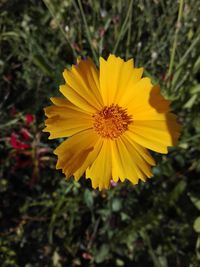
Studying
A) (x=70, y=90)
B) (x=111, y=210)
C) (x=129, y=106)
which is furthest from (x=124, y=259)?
(x=70, y=90)

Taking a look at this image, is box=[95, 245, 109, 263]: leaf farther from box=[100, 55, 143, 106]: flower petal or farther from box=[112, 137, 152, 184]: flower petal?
box=[100, 55, 143, 106]: flower petal

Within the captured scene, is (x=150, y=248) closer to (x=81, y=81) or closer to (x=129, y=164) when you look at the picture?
(x=129, y=164)

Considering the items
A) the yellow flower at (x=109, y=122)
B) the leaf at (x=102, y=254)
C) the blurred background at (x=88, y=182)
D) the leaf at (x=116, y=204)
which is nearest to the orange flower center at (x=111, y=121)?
the yellow flower at (x=109, y=122)

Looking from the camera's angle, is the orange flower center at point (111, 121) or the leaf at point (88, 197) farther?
the leaf at point (88, 197)

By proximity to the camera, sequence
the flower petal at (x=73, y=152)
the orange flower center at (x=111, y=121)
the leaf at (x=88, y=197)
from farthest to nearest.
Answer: the leaf at (x=88, y=197) < the orange flower center at (x=111, y=121) < the flower petal at (x=73, y=152)

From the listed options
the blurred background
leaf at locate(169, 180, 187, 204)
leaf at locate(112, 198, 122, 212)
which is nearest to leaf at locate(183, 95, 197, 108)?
the blurred background

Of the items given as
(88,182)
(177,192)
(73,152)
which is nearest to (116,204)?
(88,182)

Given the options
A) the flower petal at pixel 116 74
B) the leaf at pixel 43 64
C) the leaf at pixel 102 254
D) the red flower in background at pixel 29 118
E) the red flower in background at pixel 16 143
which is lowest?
the leaf at pixel 102 254

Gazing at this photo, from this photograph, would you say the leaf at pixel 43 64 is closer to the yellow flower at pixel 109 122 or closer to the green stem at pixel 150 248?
the yellow flower at pixel 109 122
